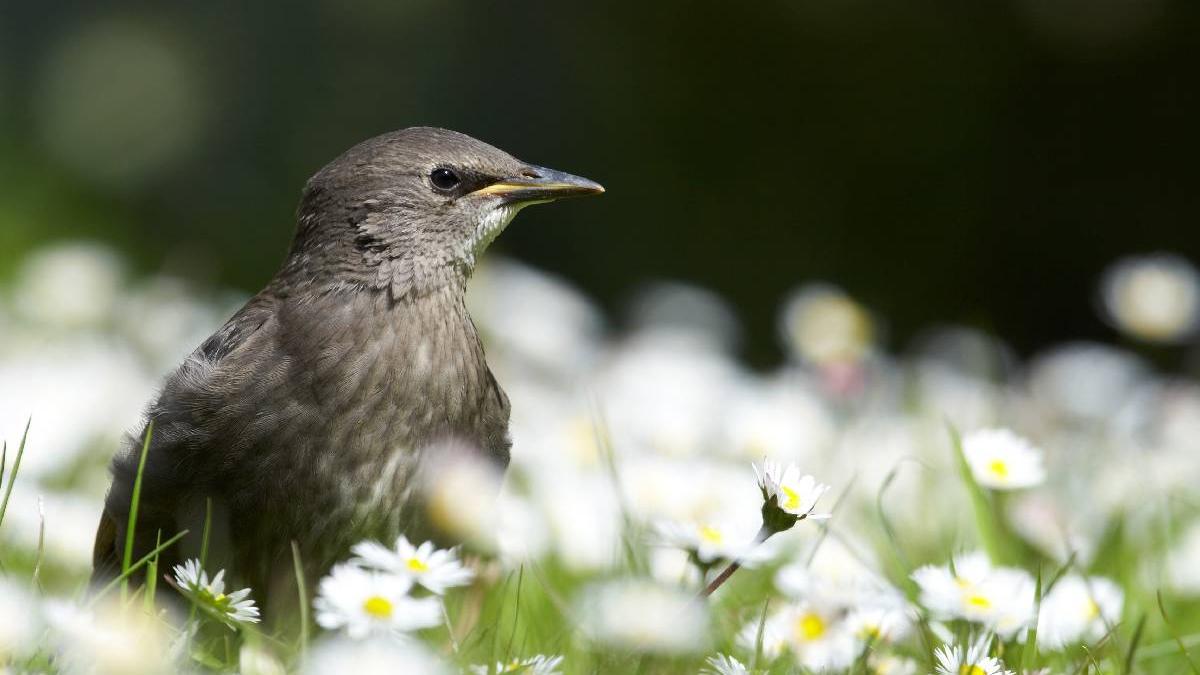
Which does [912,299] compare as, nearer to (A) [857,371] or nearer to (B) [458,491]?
(A) [857,371]

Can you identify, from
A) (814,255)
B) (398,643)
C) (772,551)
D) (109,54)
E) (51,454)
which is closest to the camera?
(398,643)

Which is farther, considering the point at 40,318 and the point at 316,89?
the point at 316,89

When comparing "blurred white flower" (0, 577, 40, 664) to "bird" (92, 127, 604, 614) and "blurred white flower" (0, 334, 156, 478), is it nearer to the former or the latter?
"bird" (92, 127, 604, 614)

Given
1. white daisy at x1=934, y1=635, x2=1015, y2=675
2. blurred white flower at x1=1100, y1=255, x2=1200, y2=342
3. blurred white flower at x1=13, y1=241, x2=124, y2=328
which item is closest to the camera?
white daisy at x1=934, y1=635, x2=1015, y2=675

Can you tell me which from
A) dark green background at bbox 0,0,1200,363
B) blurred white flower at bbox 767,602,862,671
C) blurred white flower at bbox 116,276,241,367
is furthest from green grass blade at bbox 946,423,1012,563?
dark green background at bbox 0,0,1200,363

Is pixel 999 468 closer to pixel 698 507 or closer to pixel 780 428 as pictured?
pixel 698 507

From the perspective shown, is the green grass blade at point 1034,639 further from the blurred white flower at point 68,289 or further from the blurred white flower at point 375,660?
the blurred white flower at point 68,289

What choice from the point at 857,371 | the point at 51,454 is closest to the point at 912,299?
the point at 857,371

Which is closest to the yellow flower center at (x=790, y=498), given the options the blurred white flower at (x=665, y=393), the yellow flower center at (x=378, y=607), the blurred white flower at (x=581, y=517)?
the yellow flower center at (x=378, y=607)
